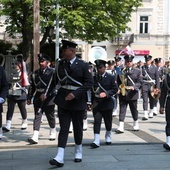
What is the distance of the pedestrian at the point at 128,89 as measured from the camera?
967cm

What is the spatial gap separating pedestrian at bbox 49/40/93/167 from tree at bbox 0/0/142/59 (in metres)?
13.9

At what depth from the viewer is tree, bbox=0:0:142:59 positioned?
20.7 m

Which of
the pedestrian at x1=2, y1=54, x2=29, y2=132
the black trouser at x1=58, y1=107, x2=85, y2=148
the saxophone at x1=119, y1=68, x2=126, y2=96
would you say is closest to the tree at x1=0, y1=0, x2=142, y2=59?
the pedestrian at x1=2, y1=54, x2=29, y2=132

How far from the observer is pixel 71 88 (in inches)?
253

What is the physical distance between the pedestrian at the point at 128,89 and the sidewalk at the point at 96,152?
0.42 metres

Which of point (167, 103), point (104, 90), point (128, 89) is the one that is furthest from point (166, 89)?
point (128, 89)

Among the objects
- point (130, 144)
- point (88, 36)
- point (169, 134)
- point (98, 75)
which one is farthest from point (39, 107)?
point (88, 36)

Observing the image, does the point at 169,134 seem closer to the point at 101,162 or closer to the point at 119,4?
the point at 101,162

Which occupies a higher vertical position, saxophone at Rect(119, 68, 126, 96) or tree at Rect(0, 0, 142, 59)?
tree at Rect(0, 0, 142, 59)

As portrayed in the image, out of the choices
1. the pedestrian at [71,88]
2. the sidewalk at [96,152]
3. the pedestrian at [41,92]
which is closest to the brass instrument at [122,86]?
the sidewalk at [96,152]

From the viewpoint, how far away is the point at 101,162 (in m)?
6.56

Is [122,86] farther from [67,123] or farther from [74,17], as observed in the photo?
[74,17]

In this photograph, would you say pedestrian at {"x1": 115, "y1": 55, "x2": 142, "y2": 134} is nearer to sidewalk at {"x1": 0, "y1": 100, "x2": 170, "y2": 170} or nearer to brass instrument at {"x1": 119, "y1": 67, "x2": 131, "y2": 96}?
brass instrument at {"x1": 119, "y1": 67, "x2": 131, "y2": 96}

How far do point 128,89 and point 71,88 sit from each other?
3472mm
